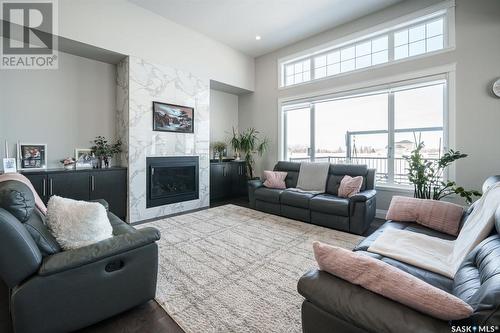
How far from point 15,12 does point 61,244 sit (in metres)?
3.42

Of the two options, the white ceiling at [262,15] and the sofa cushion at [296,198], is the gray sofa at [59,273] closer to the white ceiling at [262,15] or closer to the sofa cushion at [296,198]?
the sofa cushion at [296,198]

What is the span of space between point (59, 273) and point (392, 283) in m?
1.74

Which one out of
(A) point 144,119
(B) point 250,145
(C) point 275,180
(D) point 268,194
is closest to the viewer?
(A) point 144,119

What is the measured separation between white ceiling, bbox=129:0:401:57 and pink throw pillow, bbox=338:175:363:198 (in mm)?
2933

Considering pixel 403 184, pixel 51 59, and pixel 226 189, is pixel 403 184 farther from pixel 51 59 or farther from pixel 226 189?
pixel 51 59

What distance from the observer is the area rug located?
63.8 inches

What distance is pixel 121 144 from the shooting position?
4.04 metres

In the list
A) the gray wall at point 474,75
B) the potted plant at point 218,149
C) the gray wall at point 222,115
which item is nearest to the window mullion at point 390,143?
the gray wall at point 474,75

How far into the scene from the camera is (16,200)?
132 centimetres

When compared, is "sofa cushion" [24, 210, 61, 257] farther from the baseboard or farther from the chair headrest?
the baseboard

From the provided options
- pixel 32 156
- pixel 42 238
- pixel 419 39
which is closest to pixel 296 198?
pixel 42 238

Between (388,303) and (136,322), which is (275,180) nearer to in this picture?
(136,322)

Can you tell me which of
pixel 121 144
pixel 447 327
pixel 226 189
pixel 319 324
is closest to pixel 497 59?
pixel 447 327

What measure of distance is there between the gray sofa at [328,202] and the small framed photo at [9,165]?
3590mm
